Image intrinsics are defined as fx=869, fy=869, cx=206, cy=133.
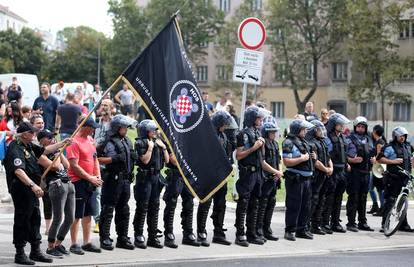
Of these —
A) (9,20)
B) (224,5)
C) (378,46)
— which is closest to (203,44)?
(224,5)

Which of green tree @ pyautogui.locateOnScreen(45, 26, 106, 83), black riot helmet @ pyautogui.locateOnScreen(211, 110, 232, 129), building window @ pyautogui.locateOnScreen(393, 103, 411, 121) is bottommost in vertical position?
black riot helmet @ pyautogui.locateOnScreen(211, 110, 232, 129)

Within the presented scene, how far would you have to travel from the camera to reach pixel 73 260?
11.0 m

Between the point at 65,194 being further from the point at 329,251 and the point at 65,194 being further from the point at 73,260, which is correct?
the point at 329,251

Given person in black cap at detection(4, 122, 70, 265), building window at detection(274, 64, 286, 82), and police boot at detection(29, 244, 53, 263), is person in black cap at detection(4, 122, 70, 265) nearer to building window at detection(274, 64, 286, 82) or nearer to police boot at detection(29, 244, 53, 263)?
police boot at detection(29, 244, 53, 263)

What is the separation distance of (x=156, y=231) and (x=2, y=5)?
137433 millimetres

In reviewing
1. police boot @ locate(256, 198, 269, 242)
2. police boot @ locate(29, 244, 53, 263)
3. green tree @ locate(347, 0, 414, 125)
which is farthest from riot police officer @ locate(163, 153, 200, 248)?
green tree @ locate(347, 0, 414, 125)

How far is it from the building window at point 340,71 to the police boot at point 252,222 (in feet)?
190

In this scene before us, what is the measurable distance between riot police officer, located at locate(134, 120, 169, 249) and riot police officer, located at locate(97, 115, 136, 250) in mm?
244

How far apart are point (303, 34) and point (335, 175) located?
177ft

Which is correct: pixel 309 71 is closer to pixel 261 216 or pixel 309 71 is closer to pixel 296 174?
pixel 296 174

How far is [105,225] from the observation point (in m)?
11.8

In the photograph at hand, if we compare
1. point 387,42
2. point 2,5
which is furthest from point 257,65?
point 2,5

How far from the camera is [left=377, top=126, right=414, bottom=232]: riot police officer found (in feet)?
49.6

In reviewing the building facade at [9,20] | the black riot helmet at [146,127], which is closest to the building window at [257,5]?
the black riot helmet at [146,127]
